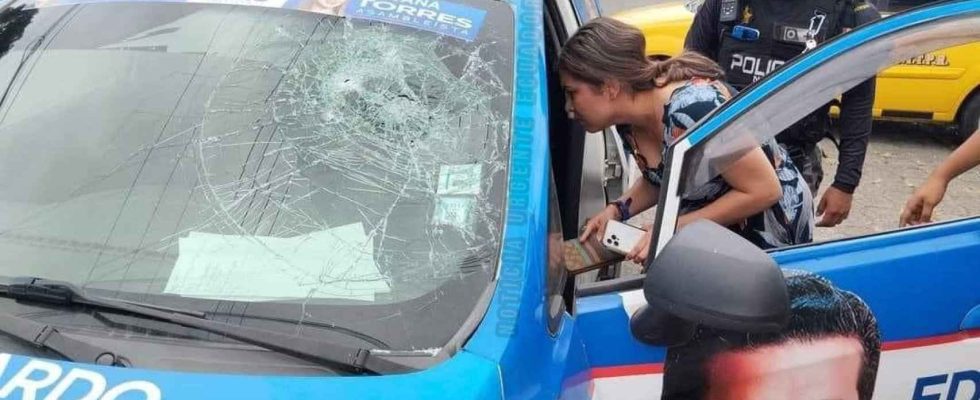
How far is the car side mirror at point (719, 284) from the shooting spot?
1342mm

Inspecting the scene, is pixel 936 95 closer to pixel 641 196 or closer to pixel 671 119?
pixel 641 196

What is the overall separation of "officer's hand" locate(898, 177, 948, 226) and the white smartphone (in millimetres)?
604

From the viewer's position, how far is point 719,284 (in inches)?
53.2

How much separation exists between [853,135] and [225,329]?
79.6 inches

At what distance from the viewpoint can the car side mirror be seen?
134 centimetres

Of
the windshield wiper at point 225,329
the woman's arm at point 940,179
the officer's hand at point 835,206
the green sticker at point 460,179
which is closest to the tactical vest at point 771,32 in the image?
the officer's hand at point 835,206

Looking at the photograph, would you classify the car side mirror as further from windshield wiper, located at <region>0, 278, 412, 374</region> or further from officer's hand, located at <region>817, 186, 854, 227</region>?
officer's hand, located at <region>817, 186, 854, 227</region>

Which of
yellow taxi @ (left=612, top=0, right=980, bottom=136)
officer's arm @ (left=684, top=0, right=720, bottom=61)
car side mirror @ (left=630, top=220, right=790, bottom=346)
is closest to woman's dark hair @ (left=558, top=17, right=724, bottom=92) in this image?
car side mirror @ (left=630, top=220, right=790, bottom=346)

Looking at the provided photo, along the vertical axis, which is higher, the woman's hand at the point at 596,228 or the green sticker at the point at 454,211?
the green sticker at the point at 454,211

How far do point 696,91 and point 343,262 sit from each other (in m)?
0.95

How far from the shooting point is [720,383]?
1.71 m

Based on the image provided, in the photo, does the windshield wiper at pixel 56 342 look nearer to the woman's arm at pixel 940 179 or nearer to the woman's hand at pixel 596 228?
the woman's hand at pixel 596 228

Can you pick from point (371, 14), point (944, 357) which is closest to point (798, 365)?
point (944, 357)

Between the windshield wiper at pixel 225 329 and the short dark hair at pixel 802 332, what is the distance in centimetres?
63
